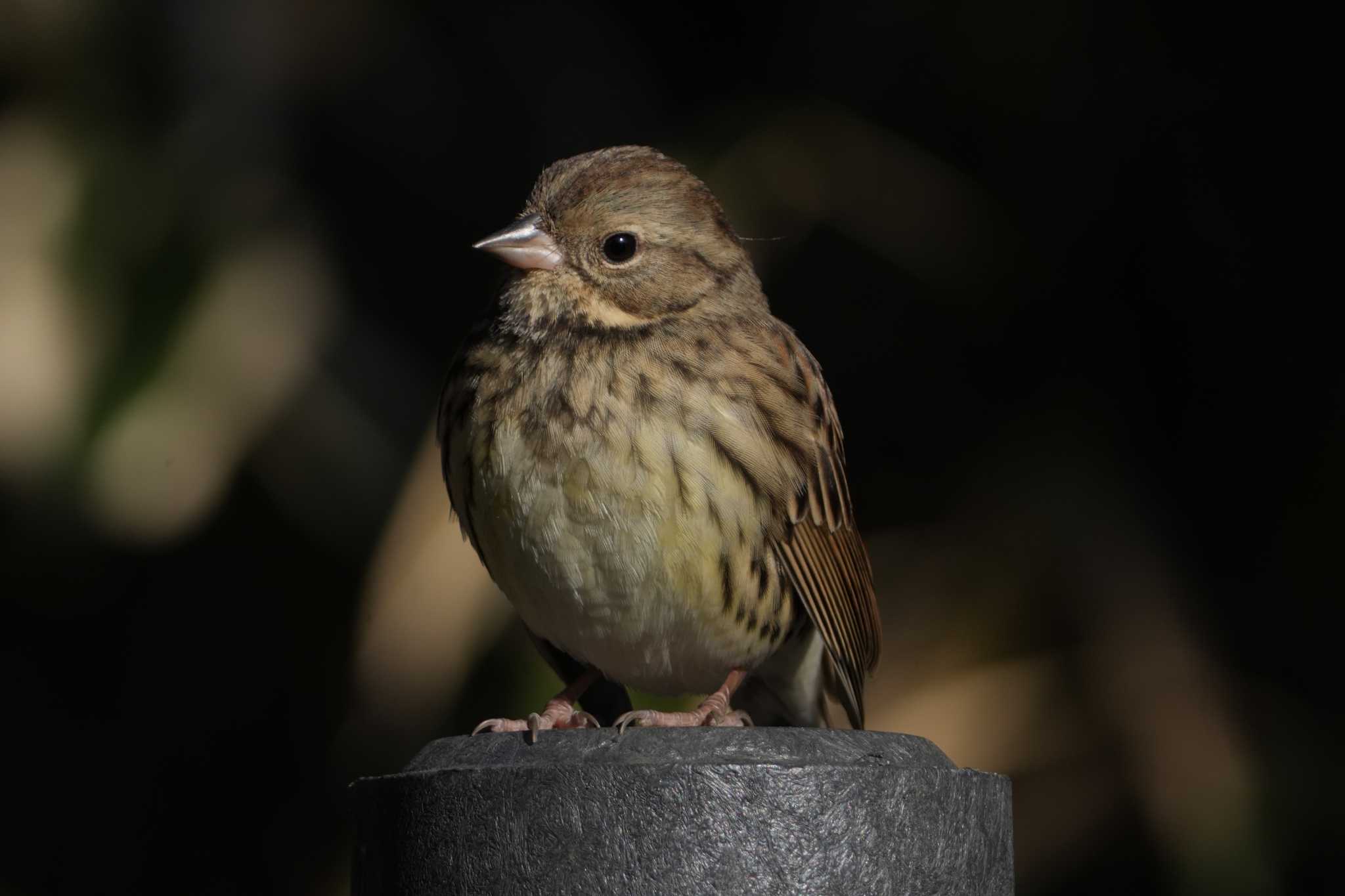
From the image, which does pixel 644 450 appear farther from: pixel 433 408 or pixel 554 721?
pixel 433 408

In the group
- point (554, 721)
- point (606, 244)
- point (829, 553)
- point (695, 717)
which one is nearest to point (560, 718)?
point (554, 721)

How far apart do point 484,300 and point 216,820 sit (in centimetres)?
156

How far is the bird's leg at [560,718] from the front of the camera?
2.03 m

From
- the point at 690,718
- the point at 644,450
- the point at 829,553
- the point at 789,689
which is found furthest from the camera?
the point at 789,689

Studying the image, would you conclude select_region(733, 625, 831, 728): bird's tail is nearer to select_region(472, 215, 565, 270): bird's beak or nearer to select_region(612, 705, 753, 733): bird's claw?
select_region(612, 705, 753, 733): bird's claw

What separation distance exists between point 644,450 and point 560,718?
37cm

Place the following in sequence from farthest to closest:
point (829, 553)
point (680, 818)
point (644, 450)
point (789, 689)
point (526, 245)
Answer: point (789, 689) → point (829, 553) → point (526, 245) → point (644, 450) → point (680, 818)

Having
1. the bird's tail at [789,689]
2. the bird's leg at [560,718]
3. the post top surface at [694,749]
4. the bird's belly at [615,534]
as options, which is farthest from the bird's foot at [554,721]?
the bird's tail at [789,689]

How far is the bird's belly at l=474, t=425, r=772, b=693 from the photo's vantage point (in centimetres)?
220

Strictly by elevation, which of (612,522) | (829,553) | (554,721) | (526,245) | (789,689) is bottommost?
(789,689)

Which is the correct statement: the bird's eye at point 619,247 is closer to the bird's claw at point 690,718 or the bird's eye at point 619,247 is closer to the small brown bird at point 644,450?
the small brown bird at point 644,450

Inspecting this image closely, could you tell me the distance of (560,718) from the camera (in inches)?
87.2

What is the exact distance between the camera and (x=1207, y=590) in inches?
166

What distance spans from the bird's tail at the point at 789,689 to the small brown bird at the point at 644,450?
0.09 meters
